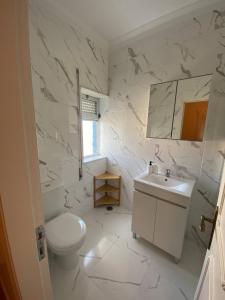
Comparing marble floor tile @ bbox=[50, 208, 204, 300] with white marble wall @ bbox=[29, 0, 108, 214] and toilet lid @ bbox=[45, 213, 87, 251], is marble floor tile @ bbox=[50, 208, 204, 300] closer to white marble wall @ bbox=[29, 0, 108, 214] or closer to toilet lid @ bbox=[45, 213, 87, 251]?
toilet lid @ bbox=[45, 213, 87, 251]

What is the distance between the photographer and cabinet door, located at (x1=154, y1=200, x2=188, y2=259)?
4.49 ft

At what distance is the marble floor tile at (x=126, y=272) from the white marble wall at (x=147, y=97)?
514mm

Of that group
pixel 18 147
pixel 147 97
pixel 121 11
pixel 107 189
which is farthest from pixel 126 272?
pixel 121 11

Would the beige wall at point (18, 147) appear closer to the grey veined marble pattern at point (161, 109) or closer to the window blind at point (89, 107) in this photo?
the grey veined marble pattern at point (161, 109)

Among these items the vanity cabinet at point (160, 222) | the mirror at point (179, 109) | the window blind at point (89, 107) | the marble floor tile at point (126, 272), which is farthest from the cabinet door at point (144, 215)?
the window blind at point (89, 107)

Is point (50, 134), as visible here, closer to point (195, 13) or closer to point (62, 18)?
point (62, 18)

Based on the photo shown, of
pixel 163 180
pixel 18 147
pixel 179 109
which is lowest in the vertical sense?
pixel 163 180

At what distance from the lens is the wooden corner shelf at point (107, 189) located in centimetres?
233

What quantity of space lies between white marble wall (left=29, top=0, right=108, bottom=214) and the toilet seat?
25cm

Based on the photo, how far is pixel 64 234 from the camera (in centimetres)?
133

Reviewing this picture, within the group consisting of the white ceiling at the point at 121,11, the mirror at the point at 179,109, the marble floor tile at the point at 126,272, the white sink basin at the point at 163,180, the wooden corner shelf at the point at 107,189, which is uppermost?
the white ceiling at the point at 121,11

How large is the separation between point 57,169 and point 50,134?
0.43 m

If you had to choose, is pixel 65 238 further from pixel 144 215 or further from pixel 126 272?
pixel 144 215

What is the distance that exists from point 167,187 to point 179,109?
92 cm
